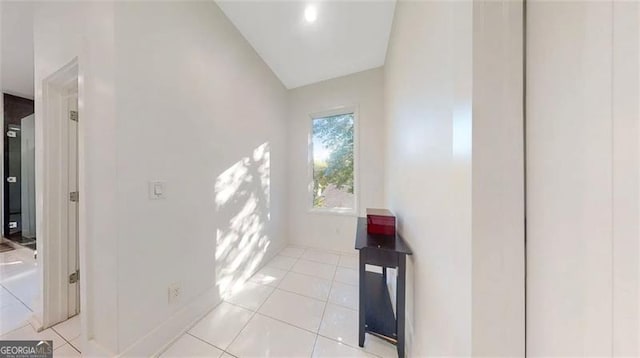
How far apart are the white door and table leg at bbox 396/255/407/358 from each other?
2580mm

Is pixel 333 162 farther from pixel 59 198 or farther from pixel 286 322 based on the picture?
pixel 59 198

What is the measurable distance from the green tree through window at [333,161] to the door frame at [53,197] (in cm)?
263

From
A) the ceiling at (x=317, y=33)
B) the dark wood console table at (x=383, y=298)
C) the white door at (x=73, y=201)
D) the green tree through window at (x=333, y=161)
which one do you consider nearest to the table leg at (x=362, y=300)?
the dark wood console table at (x=383, y=298)

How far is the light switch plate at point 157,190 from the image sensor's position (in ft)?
4.27

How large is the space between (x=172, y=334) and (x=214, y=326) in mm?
269

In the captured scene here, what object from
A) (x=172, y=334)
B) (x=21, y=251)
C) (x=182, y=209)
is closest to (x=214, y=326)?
(x=172, y=334)

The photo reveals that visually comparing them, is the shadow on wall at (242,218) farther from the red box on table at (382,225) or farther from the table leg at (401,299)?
the table leg at (401,299)

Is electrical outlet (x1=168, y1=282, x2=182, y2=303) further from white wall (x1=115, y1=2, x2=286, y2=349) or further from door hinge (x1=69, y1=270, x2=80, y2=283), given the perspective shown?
door hinge (x1=69, y1=270, x2=80, y2=283)

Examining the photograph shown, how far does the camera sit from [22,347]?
1.32 m

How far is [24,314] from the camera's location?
1.64 m

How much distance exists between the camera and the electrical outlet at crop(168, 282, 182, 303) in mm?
1413

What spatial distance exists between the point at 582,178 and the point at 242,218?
2.32 meters

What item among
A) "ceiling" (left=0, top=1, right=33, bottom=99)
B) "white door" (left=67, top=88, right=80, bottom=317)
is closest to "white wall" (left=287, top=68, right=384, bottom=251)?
"white door" (left=67, top=88, right=80, bottom=317)

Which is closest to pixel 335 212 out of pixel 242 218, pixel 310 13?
pixel 242 218
